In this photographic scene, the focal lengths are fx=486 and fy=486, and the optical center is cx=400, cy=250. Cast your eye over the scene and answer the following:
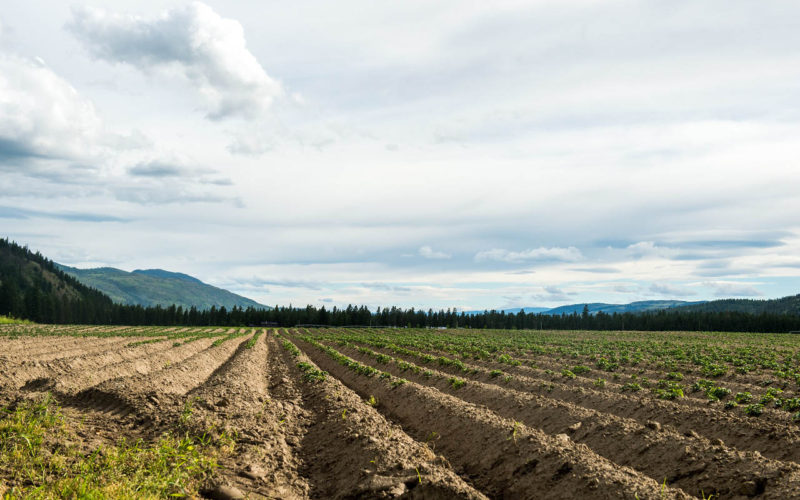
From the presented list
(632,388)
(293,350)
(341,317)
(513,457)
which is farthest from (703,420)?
(341,317)

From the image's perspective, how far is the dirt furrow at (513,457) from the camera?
8492 millimetres

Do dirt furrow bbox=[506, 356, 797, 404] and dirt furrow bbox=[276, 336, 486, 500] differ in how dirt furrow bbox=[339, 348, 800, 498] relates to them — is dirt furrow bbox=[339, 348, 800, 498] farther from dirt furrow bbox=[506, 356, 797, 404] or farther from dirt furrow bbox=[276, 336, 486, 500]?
dirt furrow bbox=[506, 356, 797, 404]

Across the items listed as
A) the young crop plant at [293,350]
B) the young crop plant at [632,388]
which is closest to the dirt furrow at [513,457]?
the young crop plant at [632,388]

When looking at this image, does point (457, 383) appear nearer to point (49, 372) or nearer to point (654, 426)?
point (654, 426)

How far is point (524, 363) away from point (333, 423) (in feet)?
61.8

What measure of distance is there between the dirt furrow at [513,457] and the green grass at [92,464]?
18.8 feet

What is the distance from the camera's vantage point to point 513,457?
35.7 feet

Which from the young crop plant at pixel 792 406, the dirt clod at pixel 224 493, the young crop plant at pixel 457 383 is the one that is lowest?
the dirt clod at pixel 224 493

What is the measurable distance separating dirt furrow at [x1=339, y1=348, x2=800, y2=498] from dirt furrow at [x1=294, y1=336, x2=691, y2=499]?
132cm

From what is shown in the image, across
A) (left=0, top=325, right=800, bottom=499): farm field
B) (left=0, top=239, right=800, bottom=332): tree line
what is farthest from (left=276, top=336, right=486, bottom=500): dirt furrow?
(left=0, top=239, right=800, bottom=332): tree line

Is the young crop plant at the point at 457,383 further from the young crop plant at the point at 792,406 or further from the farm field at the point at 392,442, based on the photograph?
the young crop plant at the point at 792,406

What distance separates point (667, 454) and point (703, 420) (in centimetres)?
387

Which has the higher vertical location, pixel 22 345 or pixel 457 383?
pixel 457 383

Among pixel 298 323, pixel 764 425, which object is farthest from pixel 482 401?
pixel 298 323
